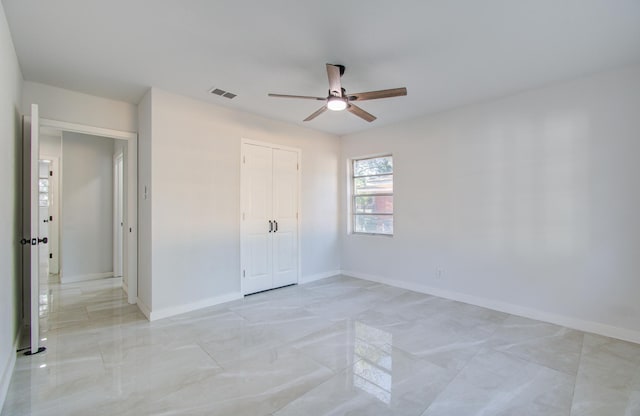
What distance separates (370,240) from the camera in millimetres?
5168

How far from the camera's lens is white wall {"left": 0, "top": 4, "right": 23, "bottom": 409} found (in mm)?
2100

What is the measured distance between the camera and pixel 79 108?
356 centimetres

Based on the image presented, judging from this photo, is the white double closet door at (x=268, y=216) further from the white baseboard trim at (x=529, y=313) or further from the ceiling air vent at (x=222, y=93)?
the white baseboard trim at (x=529, y=313)

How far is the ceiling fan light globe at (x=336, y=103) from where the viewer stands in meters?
2.79

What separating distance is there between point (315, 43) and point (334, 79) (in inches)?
12.4

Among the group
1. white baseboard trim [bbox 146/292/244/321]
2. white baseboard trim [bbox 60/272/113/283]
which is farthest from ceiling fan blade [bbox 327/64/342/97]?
white baseboard trim [bbox 60/272/113/283]

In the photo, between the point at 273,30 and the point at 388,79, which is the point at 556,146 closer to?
the point at 388,79

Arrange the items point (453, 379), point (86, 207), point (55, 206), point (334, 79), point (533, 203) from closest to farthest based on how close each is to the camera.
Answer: point (453, 379), point (334, 79), point (533, 203), point (86, 207), point (55, 206)

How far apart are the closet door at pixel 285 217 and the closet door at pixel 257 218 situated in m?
0.10

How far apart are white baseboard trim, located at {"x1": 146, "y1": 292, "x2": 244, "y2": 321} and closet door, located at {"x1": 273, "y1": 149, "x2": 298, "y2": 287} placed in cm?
77

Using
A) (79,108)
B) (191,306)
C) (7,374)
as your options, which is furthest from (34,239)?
(79,108)

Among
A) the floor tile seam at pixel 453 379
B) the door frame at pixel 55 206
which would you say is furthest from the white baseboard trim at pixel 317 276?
the door frame at pixel 55 206

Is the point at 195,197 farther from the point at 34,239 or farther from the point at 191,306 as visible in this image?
the point at 34,239

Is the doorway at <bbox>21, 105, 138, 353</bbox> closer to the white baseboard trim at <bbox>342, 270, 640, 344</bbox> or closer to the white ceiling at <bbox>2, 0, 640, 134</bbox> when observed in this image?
the white ceiling at <bbox>2, 0, 640, 134</bbox>
